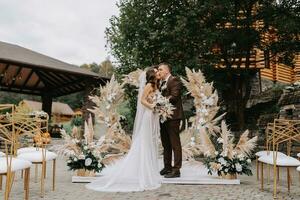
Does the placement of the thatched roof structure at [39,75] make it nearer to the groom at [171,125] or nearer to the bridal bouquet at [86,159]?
the bridal bouquet at [86,159]

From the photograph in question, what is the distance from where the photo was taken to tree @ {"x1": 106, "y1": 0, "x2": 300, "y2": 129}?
11008 mm

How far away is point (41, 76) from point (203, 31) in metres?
11.8

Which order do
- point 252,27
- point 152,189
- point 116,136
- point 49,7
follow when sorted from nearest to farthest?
point 152,189 → point 116,136 → point 252,27 → point 49,7

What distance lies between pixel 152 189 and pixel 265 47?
8218 millimetres

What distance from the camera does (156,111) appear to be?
6.53 metres

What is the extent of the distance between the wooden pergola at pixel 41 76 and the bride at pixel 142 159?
355 inches

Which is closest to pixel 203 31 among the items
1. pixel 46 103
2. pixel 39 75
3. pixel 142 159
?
pixel 142 159

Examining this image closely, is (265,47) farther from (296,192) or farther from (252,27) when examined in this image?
(296,192)

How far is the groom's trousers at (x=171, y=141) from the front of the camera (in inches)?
254

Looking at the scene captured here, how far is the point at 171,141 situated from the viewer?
21.3 ft

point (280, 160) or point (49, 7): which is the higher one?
point (49, 7)

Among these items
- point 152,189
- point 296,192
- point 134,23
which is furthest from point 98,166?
point 134,23

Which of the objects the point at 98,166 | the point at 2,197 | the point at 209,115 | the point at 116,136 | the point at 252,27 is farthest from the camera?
the point at 252,27

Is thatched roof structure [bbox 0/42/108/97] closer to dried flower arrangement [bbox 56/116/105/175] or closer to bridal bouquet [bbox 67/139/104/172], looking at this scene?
dried flower arrangement [bbox 56/116/105/175]
